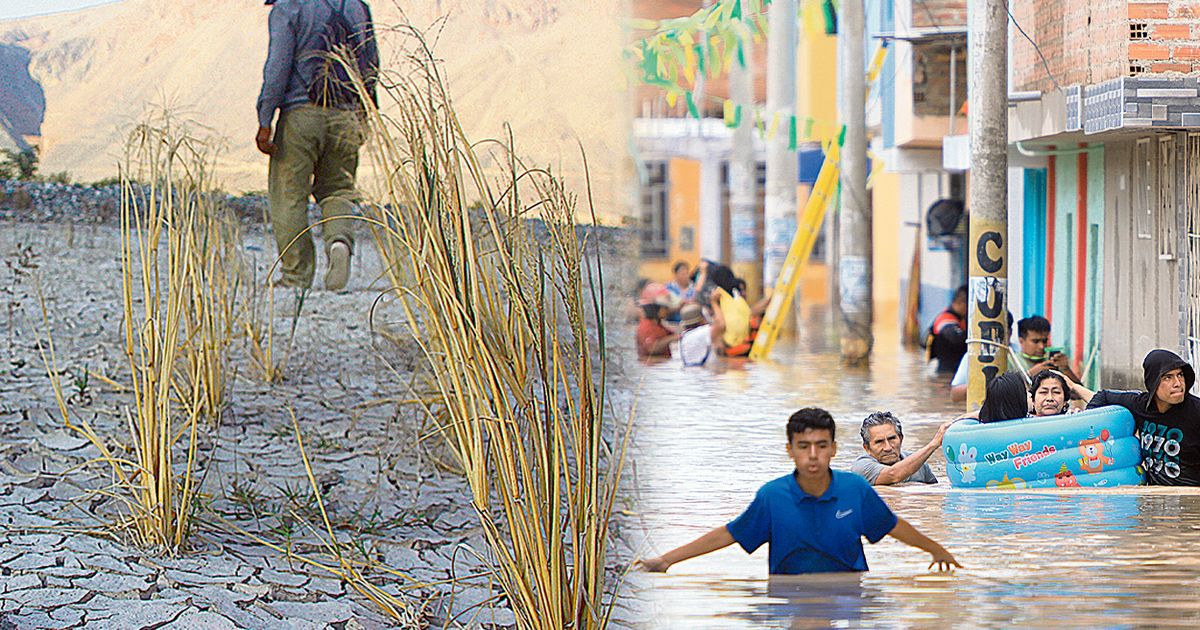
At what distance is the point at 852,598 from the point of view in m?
2.36

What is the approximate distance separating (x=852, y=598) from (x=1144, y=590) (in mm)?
548

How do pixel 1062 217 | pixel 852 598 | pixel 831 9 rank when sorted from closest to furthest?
pixel 852 598 < pixel 1062 217 < pixel 831 9

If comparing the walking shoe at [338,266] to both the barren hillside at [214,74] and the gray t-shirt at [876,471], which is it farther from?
the gray t-shirt at [876,471]

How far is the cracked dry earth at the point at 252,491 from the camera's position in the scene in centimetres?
269

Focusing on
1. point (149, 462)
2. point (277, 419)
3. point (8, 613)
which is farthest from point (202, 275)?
point (8, 613)

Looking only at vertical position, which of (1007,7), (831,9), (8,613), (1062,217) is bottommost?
(8,613)

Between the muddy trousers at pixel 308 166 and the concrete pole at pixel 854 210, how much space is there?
351 cm

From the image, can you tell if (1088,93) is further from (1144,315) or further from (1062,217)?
(1062,217)

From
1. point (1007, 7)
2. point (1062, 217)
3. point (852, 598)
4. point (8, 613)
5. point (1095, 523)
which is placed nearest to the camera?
point (852, 598)

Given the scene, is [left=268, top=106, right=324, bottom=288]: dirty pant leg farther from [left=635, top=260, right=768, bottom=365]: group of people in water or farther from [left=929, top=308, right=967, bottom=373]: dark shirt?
[left=929, top=308, right=967, bottom=373]: dark shirt

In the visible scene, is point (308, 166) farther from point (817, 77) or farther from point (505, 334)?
point (817, 77)

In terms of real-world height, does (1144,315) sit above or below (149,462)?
above

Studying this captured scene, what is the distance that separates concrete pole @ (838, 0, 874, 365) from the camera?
22.7 ft

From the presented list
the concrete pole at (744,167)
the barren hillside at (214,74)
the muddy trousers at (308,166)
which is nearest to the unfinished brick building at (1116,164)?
the concrete pole at (744,167)
